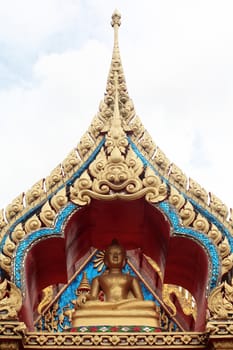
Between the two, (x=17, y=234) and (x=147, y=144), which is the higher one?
(x=147, y=144)

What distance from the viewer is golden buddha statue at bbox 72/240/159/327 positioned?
10.4 metres

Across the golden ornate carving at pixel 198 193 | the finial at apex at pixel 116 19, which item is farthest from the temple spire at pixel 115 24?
the golden ornate carving at pixel 198 193

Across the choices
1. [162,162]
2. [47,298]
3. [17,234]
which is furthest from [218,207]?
[47,298]

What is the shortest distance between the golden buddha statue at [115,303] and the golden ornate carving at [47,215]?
995 mm

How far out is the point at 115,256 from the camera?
37.2ft

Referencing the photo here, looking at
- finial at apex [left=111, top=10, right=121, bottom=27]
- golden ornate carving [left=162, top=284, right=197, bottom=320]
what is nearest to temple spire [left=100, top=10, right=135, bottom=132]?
finial at apex [left=111, top=10, right=121, bottom=27]

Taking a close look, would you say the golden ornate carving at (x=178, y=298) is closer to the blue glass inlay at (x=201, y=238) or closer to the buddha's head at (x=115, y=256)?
the buddha's head at (x=115, y=256)

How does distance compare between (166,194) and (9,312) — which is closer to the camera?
(9,312)

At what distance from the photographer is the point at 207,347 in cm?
987

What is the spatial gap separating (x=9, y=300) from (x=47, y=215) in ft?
3.50

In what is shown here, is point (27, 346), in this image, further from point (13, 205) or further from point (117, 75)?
point (117, 75)

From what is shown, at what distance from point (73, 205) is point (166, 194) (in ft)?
3.34

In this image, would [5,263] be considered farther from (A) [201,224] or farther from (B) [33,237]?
(A) [201,224]

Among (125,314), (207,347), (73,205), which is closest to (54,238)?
(73,205)
